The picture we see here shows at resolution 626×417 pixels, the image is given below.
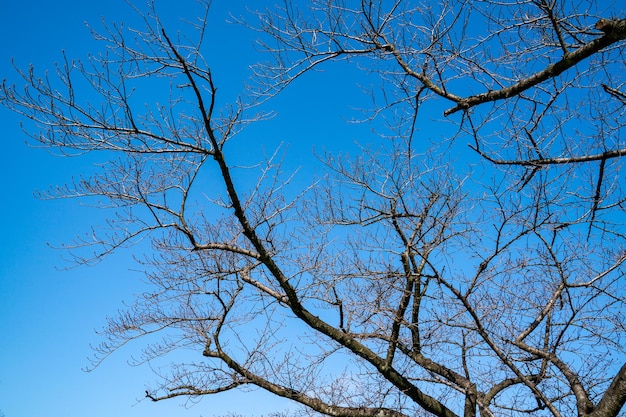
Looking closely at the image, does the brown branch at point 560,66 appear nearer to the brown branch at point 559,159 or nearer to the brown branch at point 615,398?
the brown branch at point 559,159

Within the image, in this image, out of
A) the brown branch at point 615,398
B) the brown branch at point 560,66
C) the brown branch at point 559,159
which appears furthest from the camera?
the brown branch at point 615,398

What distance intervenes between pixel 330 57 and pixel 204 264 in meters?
3.51

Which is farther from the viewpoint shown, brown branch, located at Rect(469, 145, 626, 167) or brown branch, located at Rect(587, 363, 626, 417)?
brown branch, located at Rect(587, 363, 626, 417)

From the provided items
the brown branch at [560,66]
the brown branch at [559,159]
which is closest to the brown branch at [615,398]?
the brown branch at [559,159]

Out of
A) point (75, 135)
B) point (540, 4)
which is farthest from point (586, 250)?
point (75, 135)

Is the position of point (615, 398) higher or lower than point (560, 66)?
lower

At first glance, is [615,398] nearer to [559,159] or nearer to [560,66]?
[559,159]

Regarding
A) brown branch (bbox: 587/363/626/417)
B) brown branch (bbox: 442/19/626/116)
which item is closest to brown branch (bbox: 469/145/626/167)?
brown branch (bbox: 442/19/626/116)

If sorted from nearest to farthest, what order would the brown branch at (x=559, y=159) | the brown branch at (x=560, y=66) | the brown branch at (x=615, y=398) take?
the brown branch at (x=560, y=66) → the brown branch at (x=559, y=159) → the brown branch at (x=615, y=398)

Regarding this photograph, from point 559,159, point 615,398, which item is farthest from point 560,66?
point 615,398

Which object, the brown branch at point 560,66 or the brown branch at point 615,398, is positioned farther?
the brown branch at point 615,398

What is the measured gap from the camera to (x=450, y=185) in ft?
23.3

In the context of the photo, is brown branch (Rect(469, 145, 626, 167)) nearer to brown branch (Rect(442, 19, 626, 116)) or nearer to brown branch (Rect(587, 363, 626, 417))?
brown branch (Rect(442, 19, 626, 116))

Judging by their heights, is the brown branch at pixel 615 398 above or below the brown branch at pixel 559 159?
below
